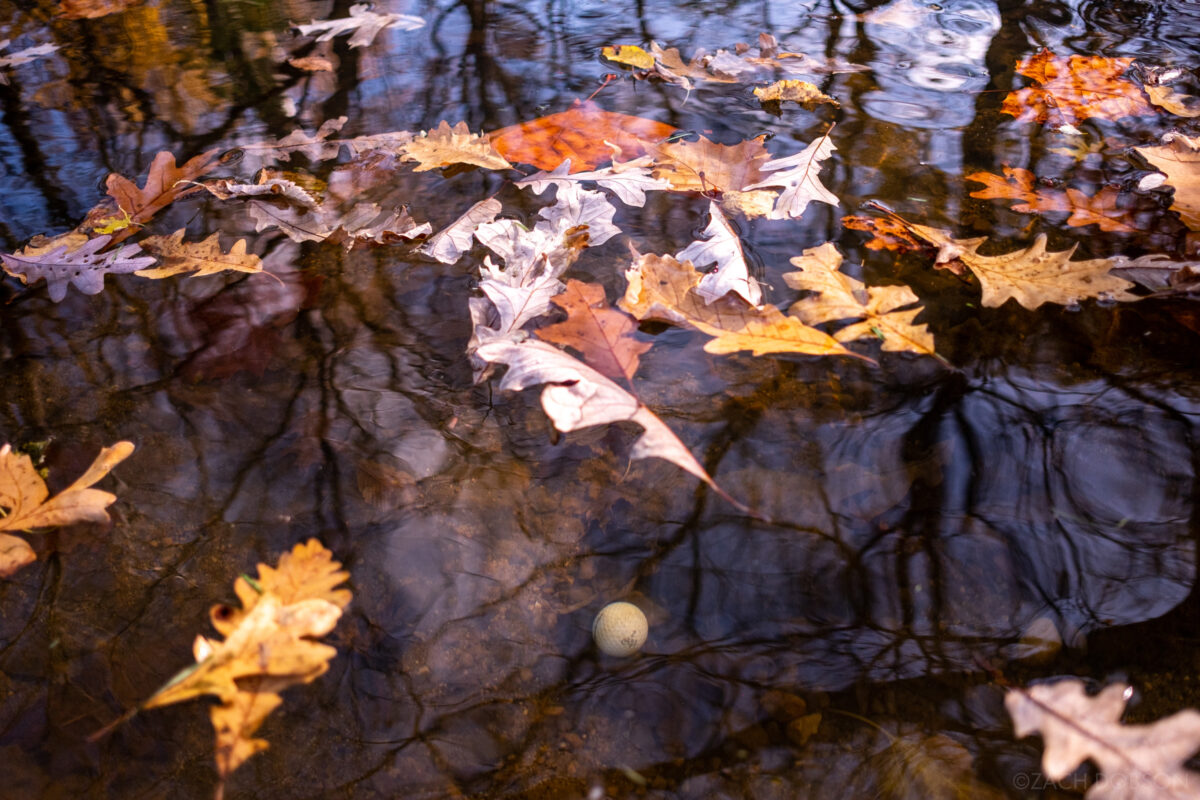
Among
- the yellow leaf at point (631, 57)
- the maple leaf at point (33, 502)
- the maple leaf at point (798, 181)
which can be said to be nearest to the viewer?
the maple leaf at point (33, 502)

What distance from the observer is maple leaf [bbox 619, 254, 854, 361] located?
1.56 meters

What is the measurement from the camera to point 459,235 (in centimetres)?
193

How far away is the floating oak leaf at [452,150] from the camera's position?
2.22 meters

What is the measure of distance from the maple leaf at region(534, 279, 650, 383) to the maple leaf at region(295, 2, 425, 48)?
2204 millimetres

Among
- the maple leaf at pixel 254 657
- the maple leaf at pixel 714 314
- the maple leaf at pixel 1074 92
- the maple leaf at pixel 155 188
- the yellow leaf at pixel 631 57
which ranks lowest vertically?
the maple leaf at pixel 254 657

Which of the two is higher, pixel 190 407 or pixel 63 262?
pixel 63 262

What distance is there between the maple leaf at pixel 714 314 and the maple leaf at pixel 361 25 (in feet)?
7.38

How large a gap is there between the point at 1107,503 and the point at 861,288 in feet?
2.16

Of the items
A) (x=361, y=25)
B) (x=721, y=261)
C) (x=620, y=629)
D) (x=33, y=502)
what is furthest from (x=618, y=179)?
(x=361, y=25)

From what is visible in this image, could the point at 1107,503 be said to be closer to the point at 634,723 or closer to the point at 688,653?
the point at 688,653

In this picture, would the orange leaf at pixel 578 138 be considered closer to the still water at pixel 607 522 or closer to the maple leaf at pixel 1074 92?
the still water at pixel 607 522

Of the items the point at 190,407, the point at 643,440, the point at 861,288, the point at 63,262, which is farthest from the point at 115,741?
the point at 861,288

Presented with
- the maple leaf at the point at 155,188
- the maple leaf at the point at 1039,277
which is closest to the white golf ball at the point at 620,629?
the maple leaf at the point at 1039,277

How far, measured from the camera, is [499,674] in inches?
46.2
